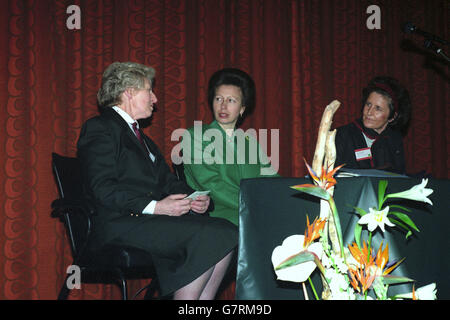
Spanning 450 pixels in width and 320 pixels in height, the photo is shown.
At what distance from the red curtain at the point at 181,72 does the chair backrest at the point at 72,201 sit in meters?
0.73

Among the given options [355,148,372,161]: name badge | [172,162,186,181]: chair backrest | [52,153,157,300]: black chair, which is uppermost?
[355,148,372,161]: name badge

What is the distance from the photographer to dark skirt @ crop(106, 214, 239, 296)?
66.9 inches

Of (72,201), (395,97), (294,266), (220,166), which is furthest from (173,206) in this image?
(395,97)

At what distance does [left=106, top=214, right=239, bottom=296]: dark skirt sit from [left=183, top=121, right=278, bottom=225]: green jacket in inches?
20.3

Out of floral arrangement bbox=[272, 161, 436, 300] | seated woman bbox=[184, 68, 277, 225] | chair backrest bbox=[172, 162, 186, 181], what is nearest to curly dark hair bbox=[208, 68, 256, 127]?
seated woman bbox=[184, 68, 277, 225]

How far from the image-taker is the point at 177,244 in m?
1.74

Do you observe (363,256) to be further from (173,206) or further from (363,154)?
(363,154)

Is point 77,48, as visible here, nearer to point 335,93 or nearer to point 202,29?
point 202,29

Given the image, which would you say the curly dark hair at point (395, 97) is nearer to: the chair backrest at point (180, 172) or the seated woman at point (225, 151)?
the seated woman at point (225, 151)

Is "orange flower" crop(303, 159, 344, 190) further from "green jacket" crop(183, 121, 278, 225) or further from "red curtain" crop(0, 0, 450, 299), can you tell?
"red curtain" crop(0, 0, 450, 299)

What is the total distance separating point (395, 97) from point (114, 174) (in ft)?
6.16

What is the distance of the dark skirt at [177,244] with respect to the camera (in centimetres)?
170

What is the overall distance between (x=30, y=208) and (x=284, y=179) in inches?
70.4

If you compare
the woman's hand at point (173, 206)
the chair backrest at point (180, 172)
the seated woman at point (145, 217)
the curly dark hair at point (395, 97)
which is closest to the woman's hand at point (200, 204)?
the seated woman at point (145, 217)
